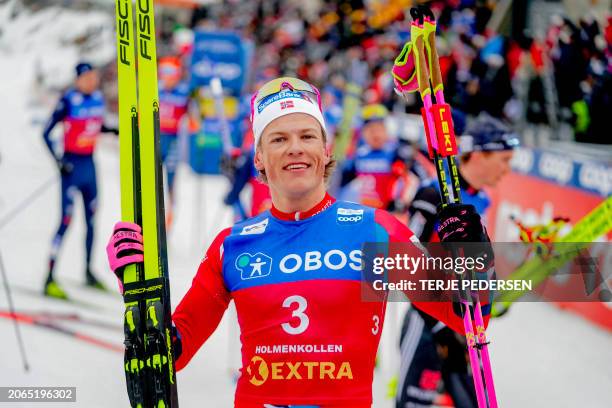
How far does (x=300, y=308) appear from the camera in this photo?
2486 millimetres

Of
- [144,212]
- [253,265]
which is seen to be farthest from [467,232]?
[144,212]

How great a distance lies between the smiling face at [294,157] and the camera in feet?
8.25

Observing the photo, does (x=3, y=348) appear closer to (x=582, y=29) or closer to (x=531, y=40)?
(x=582, y=29)

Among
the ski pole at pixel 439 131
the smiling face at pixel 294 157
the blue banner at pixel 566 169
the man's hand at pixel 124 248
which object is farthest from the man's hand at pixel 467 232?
the blue banner at pixel 566 169

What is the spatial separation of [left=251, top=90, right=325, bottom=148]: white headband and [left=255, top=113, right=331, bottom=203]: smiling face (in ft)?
0.07

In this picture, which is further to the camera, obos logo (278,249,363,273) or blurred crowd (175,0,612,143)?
blurred crowd (175,0,612,143)

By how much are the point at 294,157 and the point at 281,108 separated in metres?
0.23

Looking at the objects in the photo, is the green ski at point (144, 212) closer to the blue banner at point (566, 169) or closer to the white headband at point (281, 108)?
the white headband at point (281, 108)

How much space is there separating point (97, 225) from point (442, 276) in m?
9.85

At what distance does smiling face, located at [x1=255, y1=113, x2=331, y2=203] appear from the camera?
251 cm

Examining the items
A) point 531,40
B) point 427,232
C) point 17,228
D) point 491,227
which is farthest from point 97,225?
point 427,232

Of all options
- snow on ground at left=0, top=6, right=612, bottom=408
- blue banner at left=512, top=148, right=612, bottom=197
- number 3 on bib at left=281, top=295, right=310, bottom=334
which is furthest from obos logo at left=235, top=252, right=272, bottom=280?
blue banner at left=512, top=148, right=612, bottom=197

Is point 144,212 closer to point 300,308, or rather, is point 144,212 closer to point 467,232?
point 300,308

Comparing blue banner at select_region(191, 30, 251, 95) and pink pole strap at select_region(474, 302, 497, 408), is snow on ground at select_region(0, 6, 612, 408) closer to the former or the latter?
blue banner at select_region(191, 30, 251, 95)
